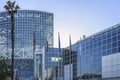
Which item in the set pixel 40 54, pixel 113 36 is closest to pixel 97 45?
pixel 113 36

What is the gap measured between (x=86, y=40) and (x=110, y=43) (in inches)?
632

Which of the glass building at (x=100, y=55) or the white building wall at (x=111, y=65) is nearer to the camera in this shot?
the white building wall at (x=111, y=65)

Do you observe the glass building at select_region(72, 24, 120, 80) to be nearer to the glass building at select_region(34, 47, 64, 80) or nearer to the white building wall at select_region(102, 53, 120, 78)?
the white building wall at select_region(102, 53, 120, 78)

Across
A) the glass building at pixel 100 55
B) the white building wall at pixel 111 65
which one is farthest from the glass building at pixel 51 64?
the white building wall at pixel 111 65

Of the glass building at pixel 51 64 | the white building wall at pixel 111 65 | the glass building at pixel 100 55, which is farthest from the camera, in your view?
the glass building at pixel 51 64

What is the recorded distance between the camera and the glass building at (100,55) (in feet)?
282

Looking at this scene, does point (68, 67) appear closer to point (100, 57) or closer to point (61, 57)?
point (61, 57)

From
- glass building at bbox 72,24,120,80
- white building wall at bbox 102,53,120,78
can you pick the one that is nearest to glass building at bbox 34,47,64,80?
glass building at bbox 72,24,120,80

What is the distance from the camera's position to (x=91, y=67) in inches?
4021

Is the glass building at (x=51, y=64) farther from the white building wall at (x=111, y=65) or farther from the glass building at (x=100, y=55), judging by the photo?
the white building wall at (x=111, y=65)

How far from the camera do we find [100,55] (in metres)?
95.6

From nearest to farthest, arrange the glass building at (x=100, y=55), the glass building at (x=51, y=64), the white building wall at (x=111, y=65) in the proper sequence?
the white building wall at (x=111, y=65) → the glass building at (x=100, y=55) → the glass building at (x=51, y=64)

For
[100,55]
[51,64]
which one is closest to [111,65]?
[100,55]

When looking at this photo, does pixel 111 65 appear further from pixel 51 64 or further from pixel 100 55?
pixel 51 64
